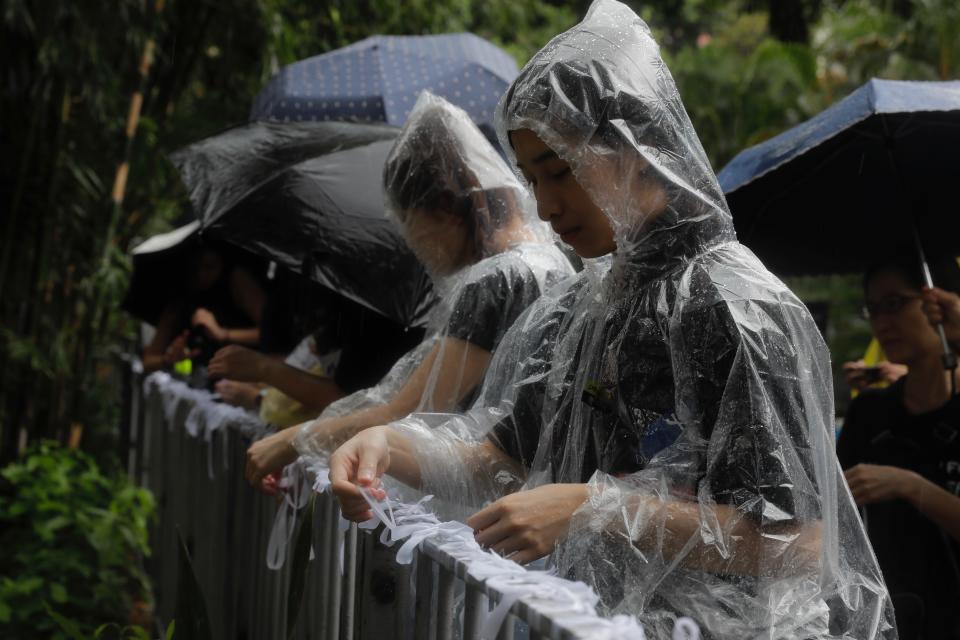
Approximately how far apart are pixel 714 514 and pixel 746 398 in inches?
7.1

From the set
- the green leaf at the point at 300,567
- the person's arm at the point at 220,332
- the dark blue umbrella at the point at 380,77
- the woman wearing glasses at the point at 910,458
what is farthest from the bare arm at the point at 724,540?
the dark blue umbrella at the point at 380,77

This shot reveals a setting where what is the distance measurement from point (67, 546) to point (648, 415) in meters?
3.74

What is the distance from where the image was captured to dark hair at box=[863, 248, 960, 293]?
11.3 feet

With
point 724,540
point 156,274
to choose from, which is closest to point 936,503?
point 724,540

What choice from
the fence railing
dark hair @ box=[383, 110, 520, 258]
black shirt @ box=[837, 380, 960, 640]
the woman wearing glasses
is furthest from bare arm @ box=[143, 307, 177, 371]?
black shirt @ box=[837, 380, 960, 640]

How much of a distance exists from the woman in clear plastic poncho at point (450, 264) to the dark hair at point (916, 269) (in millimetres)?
1081

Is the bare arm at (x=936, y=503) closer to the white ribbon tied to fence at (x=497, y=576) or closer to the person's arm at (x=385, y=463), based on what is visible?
the person's arm at (x=385, y=463)

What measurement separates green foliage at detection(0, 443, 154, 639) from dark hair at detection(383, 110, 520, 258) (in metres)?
2.12

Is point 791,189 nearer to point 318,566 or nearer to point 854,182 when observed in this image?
point 854,182

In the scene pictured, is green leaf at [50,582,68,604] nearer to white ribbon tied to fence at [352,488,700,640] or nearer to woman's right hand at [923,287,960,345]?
white ribbon tied to fence at [352,488,700,640]

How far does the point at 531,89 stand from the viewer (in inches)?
83.4

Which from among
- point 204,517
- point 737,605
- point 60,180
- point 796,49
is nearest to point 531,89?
point 737,605

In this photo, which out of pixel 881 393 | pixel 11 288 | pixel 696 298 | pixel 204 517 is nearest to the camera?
pixel 696 298

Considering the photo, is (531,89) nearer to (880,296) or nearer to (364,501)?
→ (364,501)
